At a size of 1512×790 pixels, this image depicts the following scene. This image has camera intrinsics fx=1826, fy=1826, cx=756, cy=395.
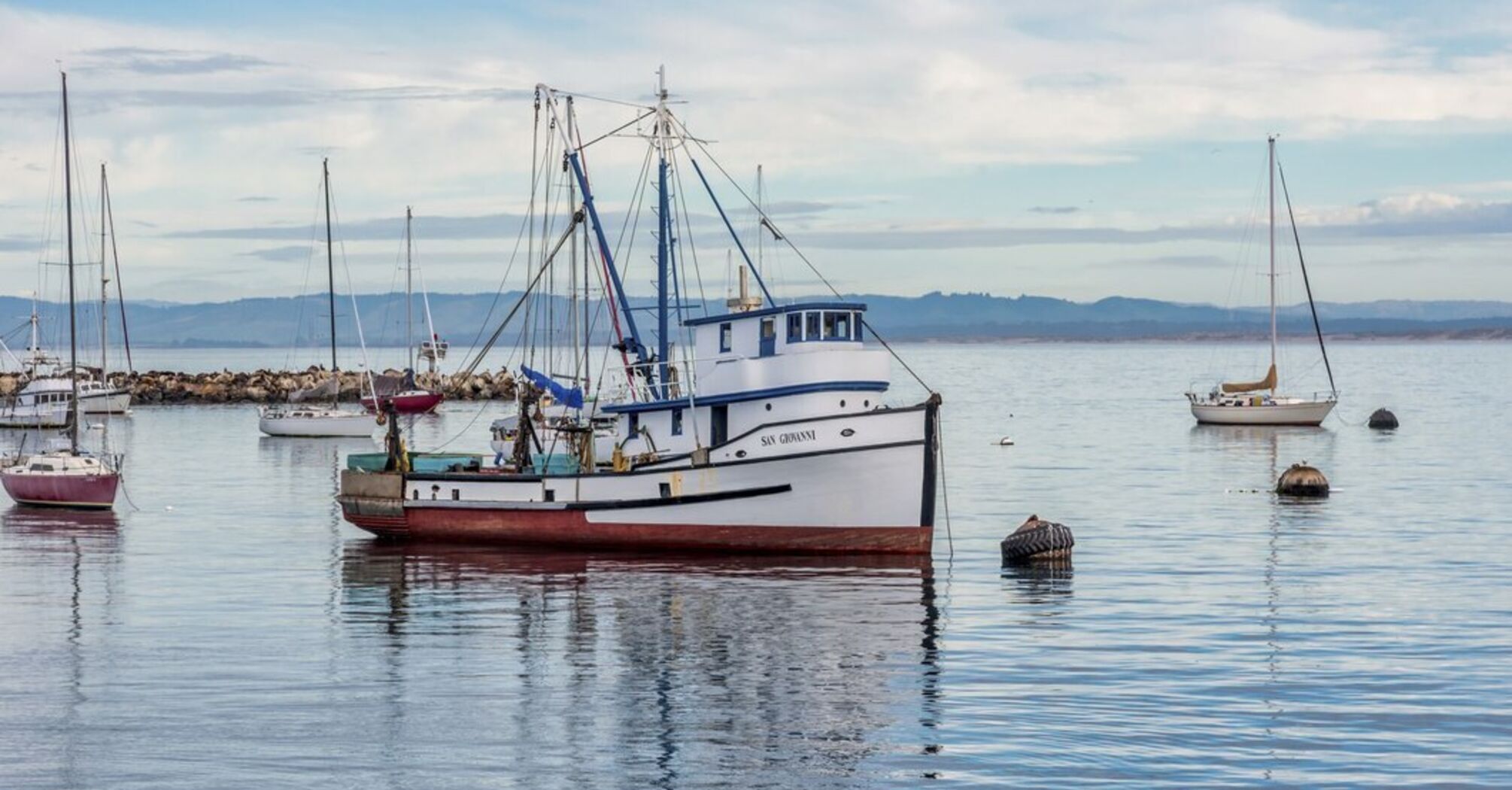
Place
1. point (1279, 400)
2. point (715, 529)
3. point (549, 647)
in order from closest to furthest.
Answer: point (549, 647) → point (715, 529) → point (1279, 400)

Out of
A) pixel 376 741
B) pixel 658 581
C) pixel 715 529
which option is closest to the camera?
pixel 376 741

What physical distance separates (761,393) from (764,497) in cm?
236

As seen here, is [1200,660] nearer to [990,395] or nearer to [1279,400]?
[1279,400]

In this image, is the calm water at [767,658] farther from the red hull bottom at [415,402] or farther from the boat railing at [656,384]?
the red hull bottom at [415,402]

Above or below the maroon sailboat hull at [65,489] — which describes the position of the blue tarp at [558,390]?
above

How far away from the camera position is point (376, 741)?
75.9 feet

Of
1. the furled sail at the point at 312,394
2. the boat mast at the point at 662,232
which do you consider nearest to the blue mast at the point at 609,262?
the boat mast at the point at 662,232

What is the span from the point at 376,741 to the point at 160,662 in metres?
7.62

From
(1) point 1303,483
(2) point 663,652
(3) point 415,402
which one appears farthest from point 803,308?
(3) point 415,402

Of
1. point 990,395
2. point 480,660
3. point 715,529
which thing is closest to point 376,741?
point 480,660

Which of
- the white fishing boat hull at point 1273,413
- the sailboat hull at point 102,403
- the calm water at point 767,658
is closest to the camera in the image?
the calm water at point 767,658

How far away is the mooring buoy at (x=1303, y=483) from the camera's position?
61.6 metres

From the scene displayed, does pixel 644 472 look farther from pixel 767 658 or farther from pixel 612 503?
pixel 767 658

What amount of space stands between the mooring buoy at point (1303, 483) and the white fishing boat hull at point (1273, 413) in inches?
1678
